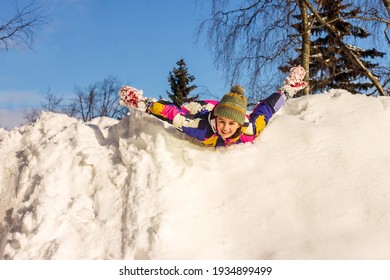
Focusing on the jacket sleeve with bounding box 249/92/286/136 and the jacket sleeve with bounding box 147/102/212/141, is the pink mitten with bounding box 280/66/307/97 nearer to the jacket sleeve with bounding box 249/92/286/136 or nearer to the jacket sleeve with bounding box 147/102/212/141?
the jacket sleeve with bounding box 249/92/286/136

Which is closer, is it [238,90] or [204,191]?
[204,191]

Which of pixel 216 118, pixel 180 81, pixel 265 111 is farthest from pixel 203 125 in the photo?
pixel 180 81

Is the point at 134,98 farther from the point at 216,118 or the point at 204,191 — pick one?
the point at 204,191

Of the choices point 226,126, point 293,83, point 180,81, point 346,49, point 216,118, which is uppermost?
point 180,81

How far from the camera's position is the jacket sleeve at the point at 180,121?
3252 mm

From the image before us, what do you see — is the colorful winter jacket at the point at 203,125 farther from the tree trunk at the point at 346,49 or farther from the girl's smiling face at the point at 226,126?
the tree trunk at the point at 346,49

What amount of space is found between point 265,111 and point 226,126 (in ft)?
2.02

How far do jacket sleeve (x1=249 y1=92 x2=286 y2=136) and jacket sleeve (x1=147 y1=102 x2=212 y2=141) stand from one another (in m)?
0.48

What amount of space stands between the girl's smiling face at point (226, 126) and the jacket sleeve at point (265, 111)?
0.83 feet

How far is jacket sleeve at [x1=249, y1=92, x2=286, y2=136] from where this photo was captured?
3.35 metres

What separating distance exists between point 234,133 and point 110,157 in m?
1.16

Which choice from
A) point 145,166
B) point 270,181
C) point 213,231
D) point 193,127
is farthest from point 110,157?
point 270,181

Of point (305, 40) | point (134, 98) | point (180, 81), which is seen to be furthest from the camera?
point (180, 81)

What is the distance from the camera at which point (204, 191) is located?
9.31 feet
